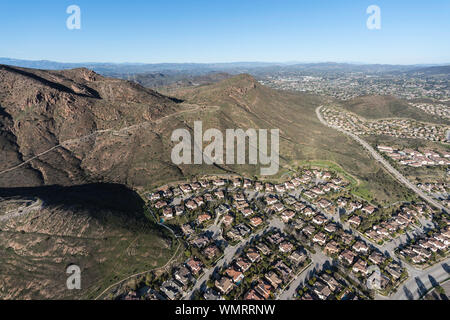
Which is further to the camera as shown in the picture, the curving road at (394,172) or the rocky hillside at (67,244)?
the curving road at (394,172)

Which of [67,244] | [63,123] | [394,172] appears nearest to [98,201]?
[67,244]

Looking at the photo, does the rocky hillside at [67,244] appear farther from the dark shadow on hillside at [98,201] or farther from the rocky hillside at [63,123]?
the rocky hillside at [63,123]

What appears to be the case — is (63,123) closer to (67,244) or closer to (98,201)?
(98,201)

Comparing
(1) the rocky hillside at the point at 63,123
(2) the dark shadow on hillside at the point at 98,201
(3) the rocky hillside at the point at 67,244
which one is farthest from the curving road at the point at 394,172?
(1) the rocky hillside at the point at 63,123

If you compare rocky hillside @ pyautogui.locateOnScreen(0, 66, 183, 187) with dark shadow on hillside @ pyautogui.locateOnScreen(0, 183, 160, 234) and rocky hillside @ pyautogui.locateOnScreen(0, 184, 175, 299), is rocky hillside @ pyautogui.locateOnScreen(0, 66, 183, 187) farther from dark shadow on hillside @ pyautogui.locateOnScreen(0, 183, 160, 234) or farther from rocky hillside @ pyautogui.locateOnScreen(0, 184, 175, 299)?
rocky hillside @ pyautogui.locateOnScreen(0, 184, 175, 299)

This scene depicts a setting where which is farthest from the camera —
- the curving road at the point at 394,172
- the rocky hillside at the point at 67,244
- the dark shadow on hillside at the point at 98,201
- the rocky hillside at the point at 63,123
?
the rocky hillside at the point at 63,123

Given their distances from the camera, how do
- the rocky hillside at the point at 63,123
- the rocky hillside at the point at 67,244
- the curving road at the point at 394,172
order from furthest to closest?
the rocky hillside at the point at 63,123, the curving road at the point at 394,172, the rocky hillside at the point at 67,244

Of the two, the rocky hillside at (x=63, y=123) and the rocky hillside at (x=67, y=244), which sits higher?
the rocky hillside at (x=63, y=123)

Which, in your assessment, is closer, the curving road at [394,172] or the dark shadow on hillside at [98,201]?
the dark shadow on hillside at [98,201]

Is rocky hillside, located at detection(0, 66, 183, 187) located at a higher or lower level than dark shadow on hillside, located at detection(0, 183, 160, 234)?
higher

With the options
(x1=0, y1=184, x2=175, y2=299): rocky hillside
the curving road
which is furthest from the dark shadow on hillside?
the curving road
